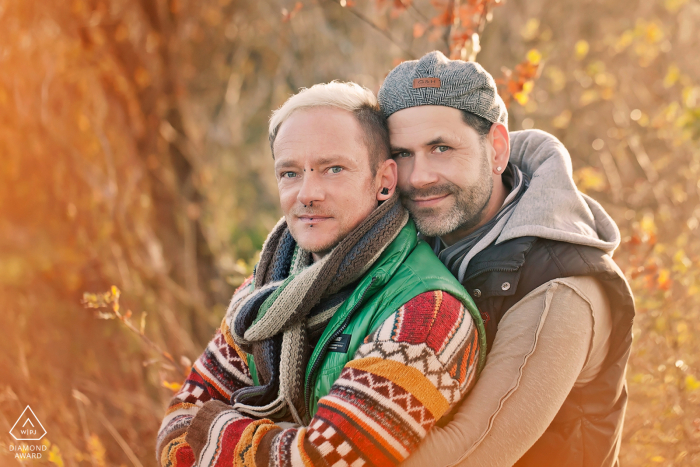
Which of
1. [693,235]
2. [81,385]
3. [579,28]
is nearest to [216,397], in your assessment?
[81,385]

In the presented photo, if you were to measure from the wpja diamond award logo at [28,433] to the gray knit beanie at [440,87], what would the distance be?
9.37ft

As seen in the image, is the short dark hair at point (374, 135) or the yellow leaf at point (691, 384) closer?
the short dark hair at point (374, 135)

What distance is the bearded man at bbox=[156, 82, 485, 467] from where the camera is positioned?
164 centimetres

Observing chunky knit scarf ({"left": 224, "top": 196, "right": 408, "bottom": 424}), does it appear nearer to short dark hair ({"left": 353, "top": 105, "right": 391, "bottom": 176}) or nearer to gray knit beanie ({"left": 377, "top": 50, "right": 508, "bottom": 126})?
short dark hair ({"left": 353, "top": 105, "right": 391, "bottom": 176})

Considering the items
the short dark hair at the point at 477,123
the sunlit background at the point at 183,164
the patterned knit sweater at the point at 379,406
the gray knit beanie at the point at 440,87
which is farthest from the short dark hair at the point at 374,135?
the sunlit background at the point at 183,164

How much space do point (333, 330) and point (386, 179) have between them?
0.65m

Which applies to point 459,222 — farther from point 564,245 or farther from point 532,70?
point 532,70

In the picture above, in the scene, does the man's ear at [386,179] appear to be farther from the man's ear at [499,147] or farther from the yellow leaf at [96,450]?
the yellow leaf at [96,450]

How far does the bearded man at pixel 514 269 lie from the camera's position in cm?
181

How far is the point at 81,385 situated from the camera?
454 cm

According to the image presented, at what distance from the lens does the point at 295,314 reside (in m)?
1.95

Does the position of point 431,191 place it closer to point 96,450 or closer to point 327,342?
point 327,342

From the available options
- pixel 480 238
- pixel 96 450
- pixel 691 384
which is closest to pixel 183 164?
pixel 96 450

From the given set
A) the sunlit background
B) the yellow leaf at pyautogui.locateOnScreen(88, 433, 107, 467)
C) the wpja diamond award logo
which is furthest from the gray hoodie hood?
the wpja diamond award logo
